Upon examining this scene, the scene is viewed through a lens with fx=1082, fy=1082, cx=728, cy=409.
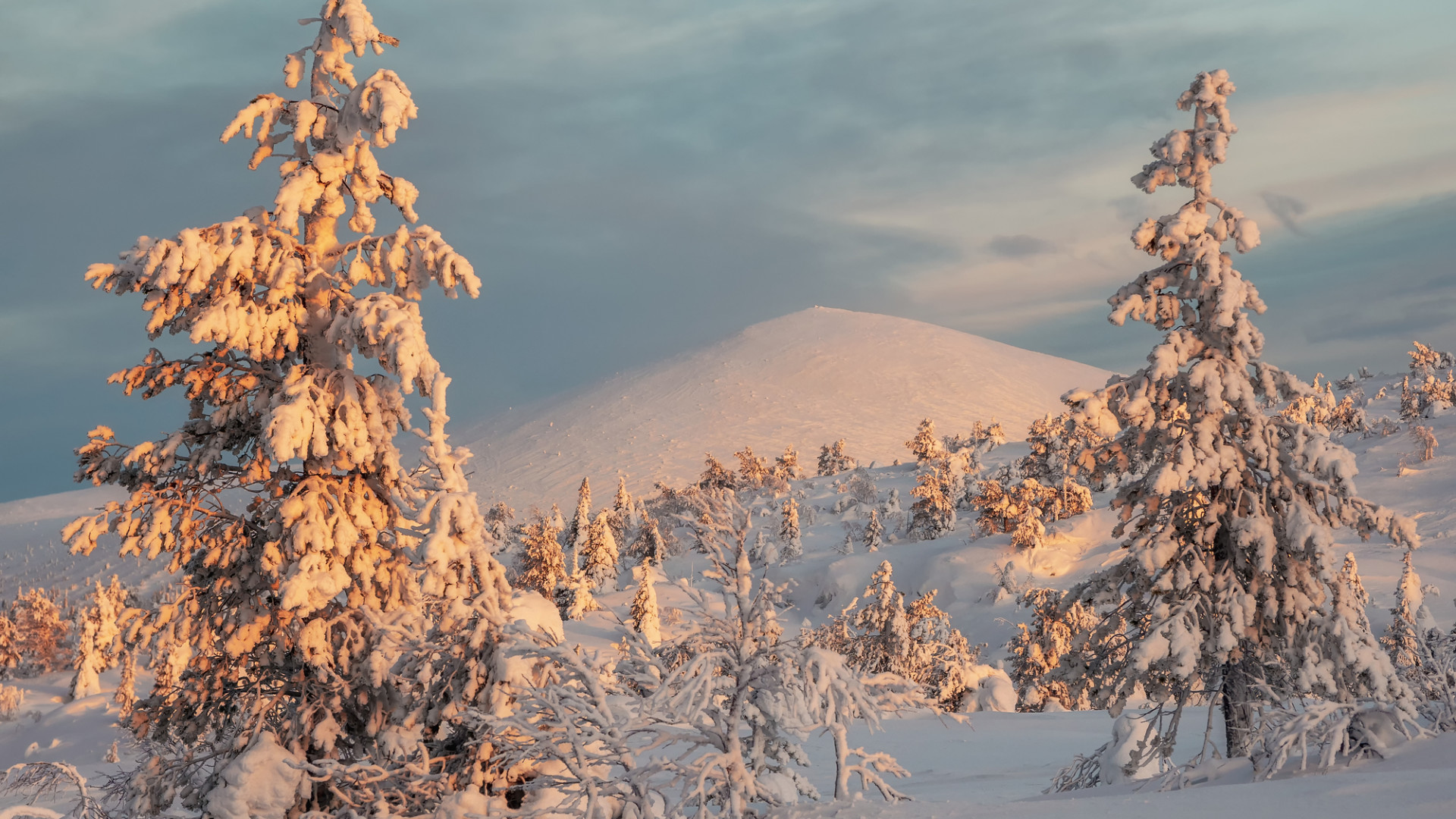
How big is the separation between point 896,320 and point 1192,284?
14878 cm

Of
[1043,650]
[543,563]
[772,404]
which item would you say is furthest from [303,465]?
[772,404]

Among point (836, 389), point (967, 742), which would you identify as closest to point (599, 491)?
point (836, 389)

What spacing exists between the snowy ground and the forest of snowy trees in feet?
2.60

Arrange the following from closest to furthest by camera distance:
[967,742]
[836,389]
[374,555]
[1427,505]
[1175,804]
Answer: [1175,804] < [374,555] < [967,742] < [1427,505] < [836,389]

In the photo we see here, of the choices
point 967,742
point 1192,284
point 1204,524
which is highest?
point 1192,284

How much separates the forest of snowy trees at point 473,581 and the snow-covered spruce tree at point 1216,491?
46 mm

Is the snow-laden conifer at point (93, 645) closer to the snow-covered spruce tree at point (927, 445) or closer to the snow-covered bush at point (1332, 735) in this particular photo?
the snow-covered spruce tree at point (927, 445)

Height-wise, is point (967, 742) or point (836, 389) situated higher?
point (836, 389)

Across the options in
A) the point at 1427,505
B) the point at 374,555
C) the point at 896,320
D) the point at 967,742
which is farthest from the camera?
the point at 896,320

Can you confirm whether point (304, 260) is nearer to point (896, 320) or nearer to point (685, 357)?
point (685, 357)

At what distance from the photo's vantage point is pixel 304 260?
38.5 feet

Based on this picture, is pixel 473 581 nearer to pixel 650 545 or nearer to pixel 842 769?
pixel 842 769

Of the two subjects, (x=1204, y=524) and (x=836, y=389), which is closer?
(x=1204, y=524)

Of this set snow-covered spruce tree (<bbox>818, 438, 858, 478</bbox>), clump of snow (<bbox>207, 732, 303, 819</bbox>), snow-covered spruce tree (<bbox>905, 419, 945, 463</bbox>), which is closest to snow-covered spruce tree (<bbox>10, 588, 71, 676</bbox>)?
snow-covered spruce tree (<bbox>905, 419, 945, 463</bbox>)
